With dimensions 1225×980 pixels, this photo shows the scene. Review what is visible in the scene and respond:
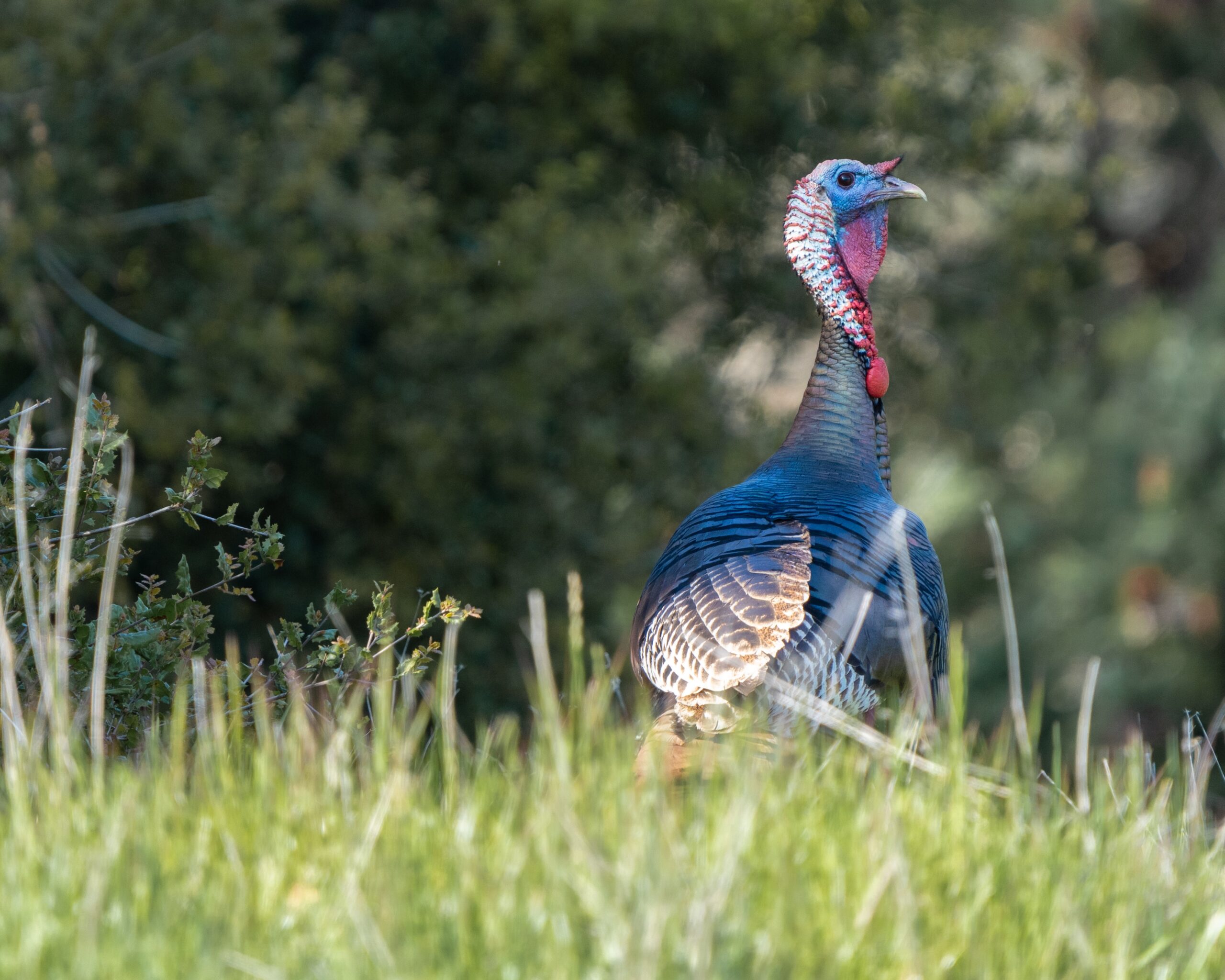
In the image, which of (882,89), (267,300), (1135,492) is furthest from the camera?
(1135,492)

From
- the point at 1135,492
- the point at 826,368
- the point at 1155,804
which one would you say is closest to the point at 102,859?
the point at 1155,804

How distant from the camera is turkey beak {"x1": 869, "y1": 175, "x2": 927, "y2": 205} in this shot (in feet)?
19.3

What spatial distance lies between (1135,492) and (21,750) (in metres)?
14.8

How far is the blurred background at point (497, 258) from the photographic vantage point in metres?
9.04

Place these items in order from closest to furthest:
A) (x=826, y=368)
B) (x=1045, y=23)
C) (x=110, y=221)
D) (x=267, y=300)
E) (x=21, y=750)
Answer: (x=21, y=750)
(x=826, y=368)
(x=110, y=221)
(x=267, y=300)
(x=1045, y=23)

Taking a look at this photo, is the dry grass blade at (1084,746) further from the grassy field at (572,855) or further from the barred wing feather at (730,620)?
the barred wing feather at (730,620)

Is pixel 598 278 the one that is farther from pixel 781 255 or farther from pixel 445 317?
pixel 781 255

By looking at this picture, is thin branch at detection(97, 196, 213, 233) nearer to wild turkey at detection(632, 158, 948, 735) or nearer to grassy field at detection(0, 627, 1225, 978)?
wild turkey at detection(632, 158, 948, 735)

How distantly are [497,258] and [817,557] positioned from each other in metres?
5.77

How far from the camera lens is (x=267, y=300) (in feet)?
31.6

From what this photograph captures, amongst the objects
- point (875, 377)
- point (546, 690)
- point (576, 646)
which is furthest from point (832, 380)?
point (546, 690)

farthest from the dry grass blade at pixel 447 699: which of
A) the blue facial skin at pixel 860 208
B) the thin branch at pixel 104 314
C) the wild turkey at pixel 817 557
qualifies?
the thin branch at pixel 104 314

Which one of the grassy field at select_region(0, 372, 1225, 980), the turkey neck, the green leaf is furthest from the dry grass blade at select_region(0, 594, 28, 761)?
the turkey neck

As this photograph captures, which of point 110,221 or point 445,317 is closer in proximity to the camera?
point 110,221
